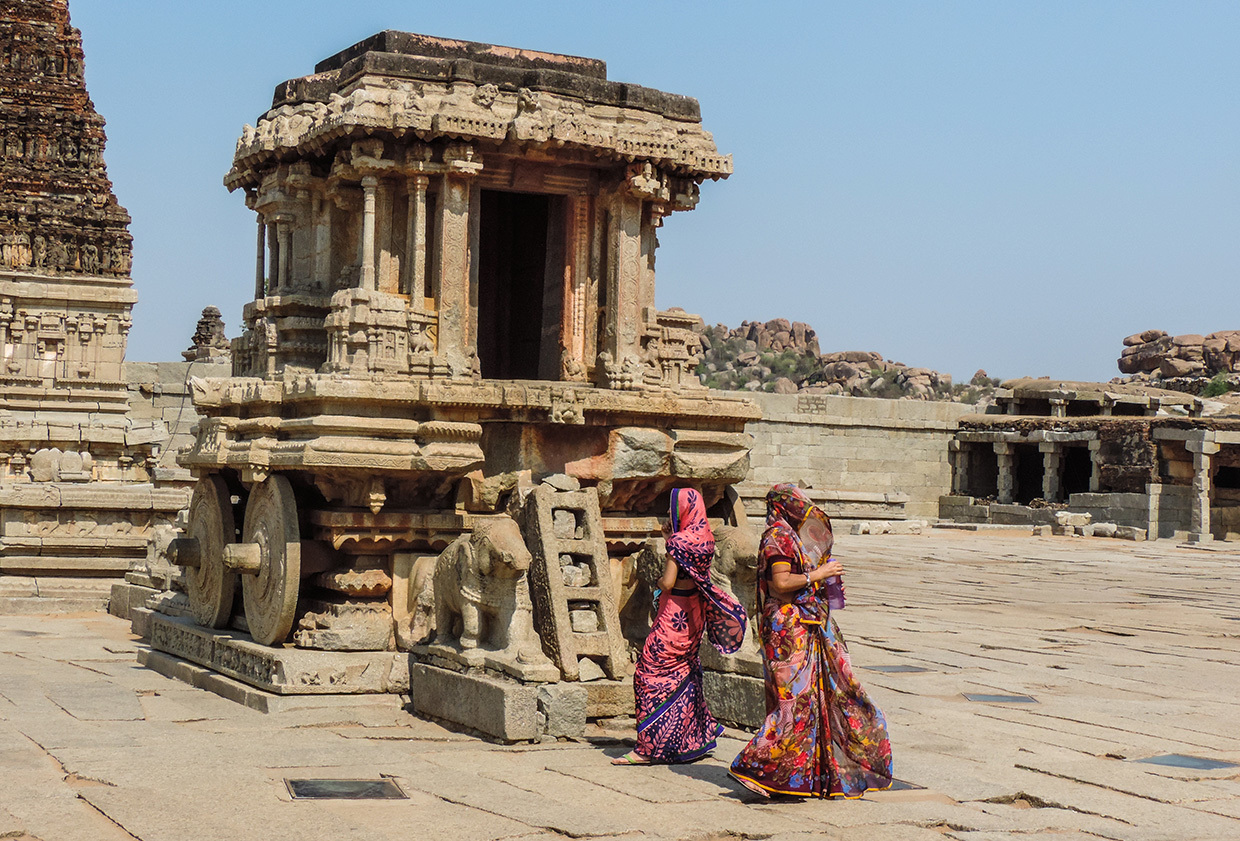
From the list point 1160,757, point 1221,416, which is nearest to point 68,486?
point 1160,757

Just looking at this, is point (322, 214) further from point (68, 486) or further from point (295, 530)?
point (68, 486)

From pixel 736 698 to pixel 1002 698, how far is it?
1.79 metres

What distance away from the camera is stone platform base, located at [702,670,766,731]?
716cm

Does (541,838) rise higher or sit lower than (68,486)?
lower

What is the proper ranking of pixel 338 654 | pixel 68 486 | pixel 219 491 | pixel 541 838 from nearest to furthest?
pixel 541 838
pixel 338 654
pixel 219 491
pixel 68 486

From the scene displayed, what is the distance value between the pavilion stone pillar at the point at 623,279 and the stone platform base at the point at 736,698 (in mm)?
2340

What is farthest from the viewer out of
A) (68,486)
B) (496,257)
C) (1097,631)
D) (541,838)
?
(68,486)

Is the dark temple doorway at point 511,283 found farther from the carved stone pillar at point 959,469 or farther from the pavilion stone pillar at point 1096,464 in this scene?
the carved stone pillar at point 959,469

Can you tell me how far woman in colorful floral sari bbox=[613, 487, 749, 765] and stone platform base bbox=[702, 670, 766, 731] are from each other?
567mm

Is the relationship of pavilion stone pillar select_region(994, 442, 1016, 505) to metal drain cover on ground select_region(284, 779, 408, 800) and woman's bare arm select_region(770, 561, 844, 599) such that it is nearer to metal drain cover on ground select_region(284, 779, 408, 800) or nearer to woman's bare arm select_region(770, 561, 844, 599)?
woman's bare arm select_region(770, 561, 844, 599)

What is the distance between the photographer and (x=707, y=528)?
21.7ft

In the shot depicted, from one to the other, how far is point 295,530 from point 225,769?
2277mm

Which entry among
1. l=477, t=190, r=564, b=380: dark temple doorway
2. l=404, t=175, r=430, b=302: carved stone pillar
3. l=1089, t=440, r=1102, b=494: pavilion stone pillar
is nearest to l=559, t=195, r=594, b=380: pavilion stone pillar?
l=404, t=175, r=430, b=302: carved stone pillar

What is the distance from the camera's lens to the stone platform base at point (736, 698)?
7.16m
